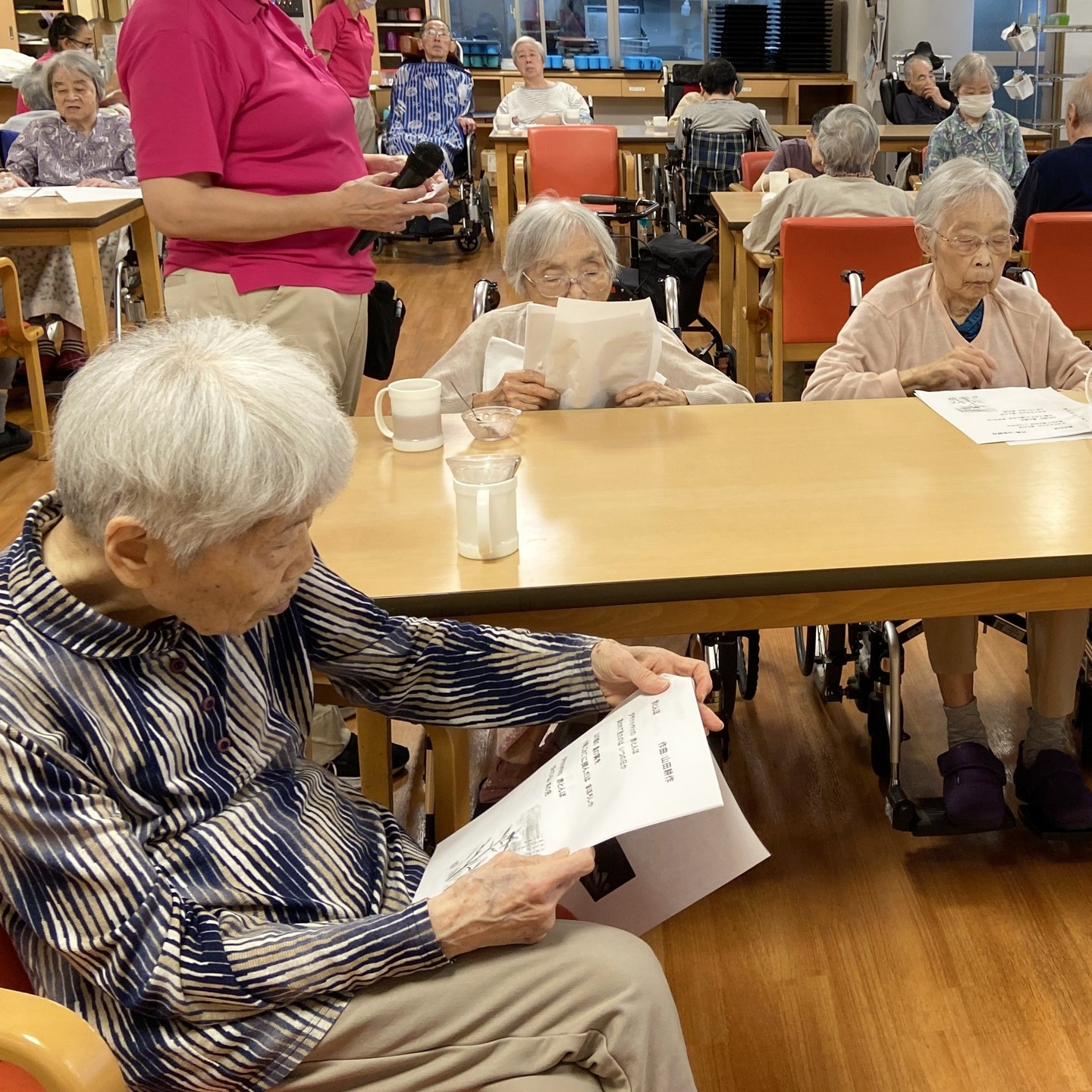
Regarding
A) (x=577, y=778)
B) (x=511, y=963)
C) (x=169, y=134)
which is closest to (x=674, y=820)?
(x=577, y=778)

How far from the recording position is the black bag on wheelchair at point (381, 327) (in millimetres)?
2520

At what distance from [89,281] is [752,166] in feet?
10.0

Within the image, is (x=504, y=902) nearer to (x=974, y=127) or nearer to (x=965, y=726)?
(x=965, y=726)

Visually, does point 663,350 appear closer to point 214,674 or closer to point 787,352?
point 787,352

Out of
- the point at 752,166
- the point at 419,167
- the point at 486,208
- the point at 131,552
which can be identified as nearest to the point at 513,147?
the point at 486,208

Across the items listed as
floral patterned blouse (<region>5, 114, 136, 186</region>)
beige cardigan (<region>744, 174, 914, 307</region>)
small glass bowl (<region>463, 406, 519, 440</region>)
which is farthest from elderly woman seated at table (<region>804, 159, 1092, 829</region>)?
floral patterned blouse (<region>5, 114, 136, 186</region>)

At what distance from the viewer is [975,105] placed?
17.9 feet

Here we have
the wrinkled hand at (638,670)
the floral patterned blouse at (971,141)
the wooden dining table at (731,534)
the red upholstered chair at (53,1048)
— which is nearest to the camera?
the red upholstered chair at (53,1048)

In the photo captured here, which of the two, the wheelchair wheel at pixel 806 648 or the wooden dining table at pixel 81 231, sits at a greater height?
the wooden dining table at pixel 81 231

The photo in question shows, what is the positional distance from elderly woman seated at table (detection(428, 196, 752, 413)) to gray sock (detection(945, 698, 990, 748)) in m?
0.70

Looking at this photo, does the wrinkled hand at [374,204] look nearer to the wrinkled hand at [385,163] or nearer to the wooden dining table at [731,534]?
the wrinkled hand at [385,163]

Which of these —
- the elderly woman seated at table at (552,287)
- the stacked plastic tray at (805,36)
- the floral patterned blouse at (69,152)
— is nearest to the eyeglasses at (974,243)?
the elderly woman seated at table at (552,287)

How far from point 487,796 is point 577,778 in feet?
2.98

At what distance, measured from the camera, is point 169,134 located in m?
2.02
